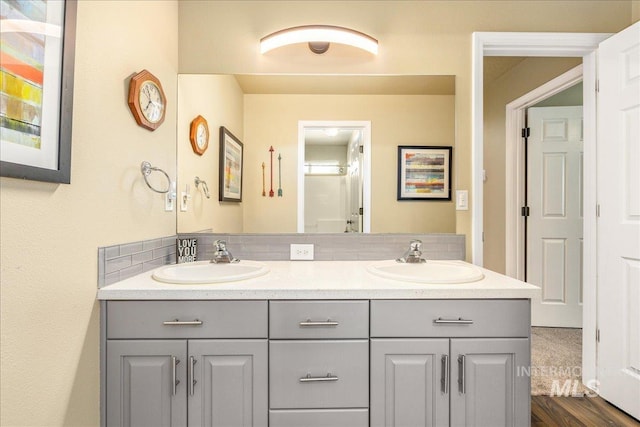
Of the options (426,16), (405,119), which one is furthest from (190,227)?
(426,16)

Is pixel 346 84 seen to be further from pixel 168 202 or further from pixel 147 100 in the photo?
pixel 168 202

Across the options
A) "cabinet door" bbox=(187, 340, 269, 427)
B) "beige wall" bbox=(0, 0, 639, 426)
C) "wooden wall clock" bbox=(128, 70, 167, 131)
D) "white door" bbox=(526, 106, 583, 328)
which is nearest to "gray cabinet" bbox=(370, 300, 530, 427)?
"cabinet door" bbox=(187, 340, 269, 427)

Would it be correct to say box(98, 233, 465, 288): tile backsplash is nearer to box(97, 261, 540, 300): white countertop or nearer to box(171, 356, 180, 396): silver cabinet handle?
box(97, 261, 540, 300): white countertop

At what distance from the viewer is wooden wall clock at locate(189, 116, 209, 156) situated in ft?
5.79

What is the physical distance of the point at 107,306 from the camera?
1.16 metres

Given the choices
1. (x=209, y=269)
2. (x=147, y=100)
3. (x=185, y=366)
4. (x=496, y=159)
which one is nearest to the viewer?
(x=185, y=366)

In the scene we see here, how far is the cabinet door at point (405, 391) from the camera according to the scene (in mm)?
1178

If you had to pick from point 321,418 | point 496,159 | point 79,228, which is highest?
point 496,159

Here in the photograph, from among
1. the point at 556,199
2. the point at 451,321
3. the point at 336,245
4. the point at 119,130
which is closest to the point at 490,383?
the point at 451,321

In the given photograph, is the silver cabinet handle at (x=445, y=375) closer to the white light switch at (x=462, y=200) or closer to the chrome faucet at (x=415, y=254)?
the chrome faucet at (x=415, y=254)

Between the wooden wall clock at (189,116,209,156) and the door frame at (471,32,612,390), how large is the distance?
150cm

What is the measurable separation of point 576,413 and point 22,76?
9.00 ft

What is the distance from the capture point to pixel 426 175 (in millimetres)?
1797

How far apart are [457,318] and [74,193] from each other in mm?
1410
